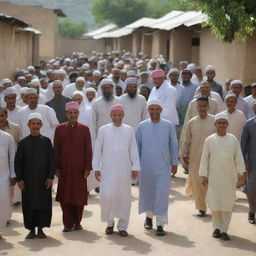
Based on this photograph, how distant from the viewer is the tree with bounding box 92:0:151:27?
243 ft

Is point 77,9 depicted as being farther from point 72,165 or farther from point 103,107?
point 72,165

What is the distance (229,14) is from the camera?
9578mm

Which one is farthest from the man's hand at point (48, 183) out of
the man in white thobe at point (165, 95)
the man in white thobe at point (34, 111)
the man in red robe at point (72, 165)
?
the man in white thobe at point (165, 95)

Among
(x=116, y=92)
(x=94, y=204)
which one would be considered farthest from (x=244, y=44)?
(x=94, y=204)

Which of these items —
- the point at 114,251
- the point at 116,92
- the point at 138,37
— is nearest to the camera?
the point at 114,251

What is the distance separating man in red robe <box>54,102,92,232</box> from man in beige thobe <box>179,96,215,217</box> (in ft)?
5.47

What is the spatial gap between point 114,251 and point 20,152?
162 centimetres

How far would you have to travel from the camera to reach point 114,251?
7.61 m

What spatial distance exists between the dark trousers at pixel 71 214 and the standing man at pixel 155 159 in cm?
76

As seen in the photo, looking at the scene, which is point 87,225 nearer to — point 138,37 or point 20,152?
point 20,152

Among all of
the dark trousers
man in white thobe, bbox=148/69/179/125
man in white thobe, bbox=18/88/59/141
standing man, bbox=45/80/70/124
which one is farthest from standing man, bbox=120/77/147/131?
the dark trousers

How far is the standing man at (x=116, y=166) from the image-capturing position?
846 cm

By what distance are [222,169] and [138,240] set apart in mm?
1313

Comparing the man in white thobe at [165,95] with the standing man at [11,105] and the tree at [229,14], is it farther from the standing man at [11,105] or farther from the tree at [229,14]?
the standing man at [11,105]
